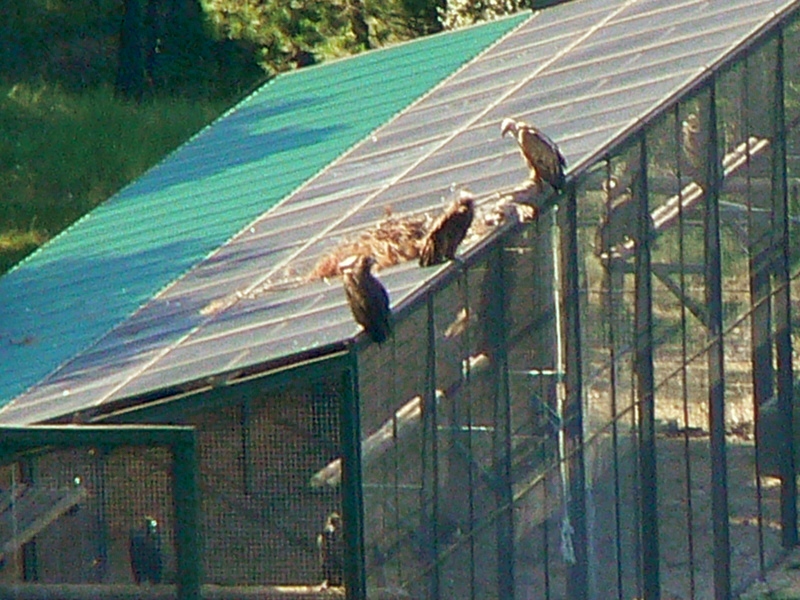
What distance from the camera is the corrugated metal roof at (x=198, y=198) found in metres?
14.3

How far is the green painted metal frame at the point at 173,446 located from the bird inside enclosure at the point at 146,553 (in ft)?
0.42

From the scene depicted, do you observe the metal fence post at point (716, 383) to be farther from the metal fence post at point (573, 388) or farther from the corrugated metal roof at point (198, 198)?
the corrugated metal roof at point (198, 198)

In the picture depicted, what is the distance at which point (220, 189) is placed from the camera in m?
17.2

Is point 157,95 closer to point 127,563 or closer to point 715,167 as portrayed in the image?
point 715,167

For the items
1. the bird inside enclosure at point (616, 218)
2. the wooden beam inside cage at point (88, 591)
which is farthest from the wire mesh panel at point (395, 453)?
the bird inside enclosure at point (616, 218)

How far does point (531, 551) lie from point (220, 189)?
6898mm

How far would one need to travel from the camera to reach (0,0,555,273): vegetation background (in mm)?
28516

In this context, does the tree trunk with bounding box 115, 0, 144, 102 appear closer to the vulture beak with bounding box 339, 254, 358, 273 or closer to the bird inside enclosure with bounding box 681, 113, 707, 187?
the bird inside enclosure with bounding box 681, 113, 707, 187

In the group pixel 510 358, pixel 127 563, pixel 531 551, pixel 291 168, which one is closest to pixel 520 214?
pixel 510 358

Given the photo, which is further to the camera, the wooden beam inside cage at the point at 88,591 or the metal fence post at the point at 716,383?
the metal fence post at the point at 716,383

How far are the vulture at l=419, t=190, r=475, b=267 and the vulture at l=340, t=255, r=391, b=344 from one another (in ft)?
2.15

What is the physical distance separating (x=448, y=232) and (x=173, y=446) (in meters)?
2.35

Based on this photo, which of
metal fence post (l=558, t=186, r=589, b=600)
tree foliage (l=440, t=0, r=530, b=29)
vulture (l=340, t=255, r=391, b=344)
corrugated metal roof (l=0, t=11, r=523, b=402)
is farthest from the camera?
tree foliage (l=440, t=0, r=530, b=29)

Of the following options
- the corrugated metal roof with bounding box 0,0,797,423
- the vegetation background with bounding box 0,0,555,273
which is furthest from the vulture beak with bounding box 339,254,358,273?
the vegetation background with bounding box 0,0,555,273
